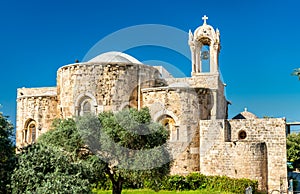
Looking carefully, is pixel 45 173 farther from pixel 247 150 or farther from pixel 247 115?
pixel 247 115

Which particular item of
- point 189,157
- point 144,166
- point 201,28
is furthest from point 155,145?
point 201,28

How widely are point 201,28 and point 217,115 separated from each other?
552cm

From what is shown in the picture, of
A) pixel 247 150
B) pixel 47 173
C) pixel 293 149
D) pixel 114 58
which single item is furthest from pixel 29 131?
pixel 293 149

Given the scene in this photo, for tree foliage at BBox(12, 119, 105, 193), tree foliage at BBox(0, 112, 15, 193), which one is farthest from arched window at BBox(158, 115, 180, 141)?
tree foliage at BBox(0, 112, 15, 193)

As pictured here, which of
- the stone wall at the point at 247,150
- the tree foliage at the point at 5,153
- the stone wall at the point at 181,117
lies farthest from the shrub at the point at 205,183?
the tree foliage at the point at 5,153

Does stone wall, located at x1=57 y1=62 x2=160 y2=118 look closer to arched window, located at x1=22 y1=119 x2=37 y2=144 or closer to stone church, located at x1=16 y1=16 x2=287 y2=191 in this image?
stone church, located at x1=16 y1=16 x2=287 y2=191

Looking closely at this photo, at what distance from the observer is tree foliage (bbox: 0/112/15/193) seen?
10664 millimetres

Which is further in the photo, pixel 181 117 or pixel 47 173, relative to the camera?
pixel 181 117

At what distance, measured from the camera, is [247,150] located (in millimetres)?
21422

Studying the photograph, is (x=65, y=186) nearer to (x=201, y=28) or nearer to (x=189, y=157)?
(x=189, y=157)

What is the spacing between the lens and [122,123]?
50.3 ft

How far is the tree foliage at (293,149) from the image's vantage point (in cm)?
3825

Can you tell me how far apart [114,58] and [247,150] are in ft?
30.2

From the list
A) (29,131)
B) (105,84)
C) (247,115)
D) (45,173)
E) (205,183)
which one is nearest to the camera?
(45,173)
